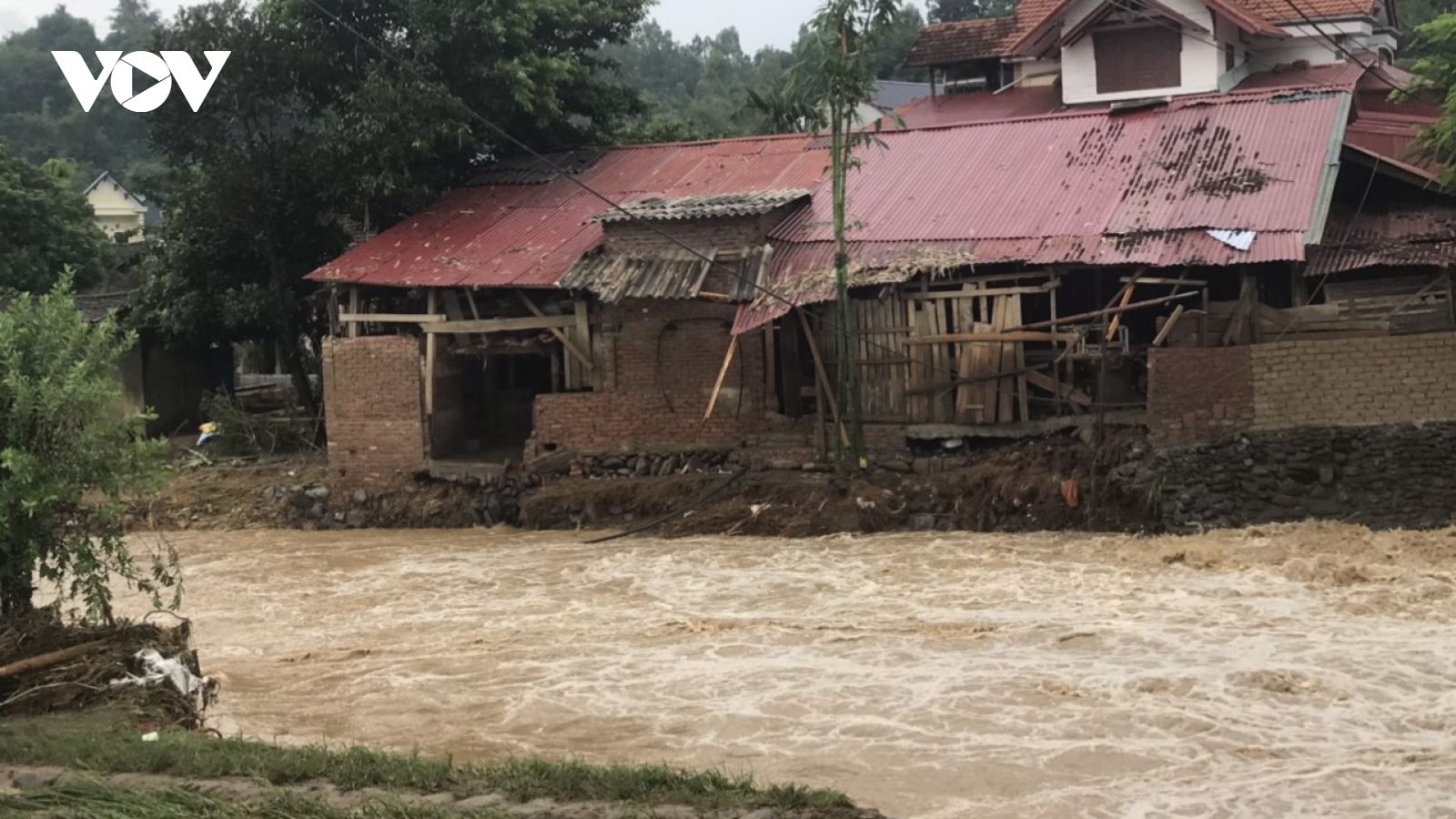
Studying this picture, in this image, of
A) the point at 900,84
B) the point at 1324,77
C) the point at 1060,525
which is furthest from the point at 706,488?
the point at 900,84

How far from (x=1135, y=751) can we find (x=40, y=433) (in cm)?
671

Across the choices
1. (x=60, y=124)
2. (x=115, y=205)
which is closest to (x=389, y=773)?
(x=115, y=205)

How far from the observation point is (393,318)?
18.5 m

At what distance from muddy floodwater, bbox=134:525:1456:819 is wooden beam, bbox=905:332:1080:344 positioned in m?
2.20

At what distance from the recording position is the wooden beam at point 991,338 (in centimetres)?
1551

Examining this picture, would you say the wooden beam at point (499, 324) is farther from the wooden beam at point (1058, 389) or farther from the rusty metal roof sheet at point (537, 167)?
the wooden beam at point (1058, 389)

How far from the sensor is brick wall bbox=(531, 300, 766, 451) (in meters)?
17.0

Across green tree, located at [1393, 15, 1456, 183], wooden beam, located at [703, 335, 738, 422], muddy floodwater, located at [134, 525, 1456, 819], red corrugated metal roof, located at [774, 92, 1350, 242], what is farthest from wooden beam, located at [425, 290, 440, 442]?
green tree, located at [1393, 15, 1456, 183]

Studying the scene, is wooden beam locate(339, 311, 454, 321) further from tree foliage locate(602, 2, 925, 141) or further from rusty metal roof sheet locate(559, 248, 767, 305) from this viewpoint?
tree foliage locate(602, 2, 925, 141)

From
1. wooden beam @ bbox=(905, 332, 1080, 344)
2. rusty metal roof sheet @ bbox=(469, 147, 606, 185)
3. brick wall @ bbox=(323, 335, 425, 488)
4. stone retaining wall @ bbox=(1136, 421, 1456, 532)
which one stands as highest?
rusty metal roof sheet @ bbox=(469, 147, 606, 185)

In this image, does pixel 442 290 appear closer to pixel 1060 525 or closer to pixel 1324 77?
pixel 1060 525

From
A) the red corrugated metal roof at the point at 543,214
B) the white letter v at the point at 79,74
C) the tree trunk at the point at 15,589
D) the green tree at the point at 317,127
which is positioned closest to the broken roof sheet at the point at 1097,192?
the red corrugated metal roof at the point at 543,214

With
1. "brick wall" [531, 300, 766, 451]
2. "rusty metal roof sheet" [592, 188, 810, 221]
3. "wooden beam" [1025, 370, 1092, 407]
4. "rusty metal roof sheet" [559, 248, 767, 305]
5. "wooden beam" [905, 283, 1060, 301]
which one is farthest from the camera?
"brick wall" [531, 300, 766, 451]

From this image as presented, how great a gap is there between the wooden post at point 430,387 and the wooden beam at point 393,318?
0.10 m
